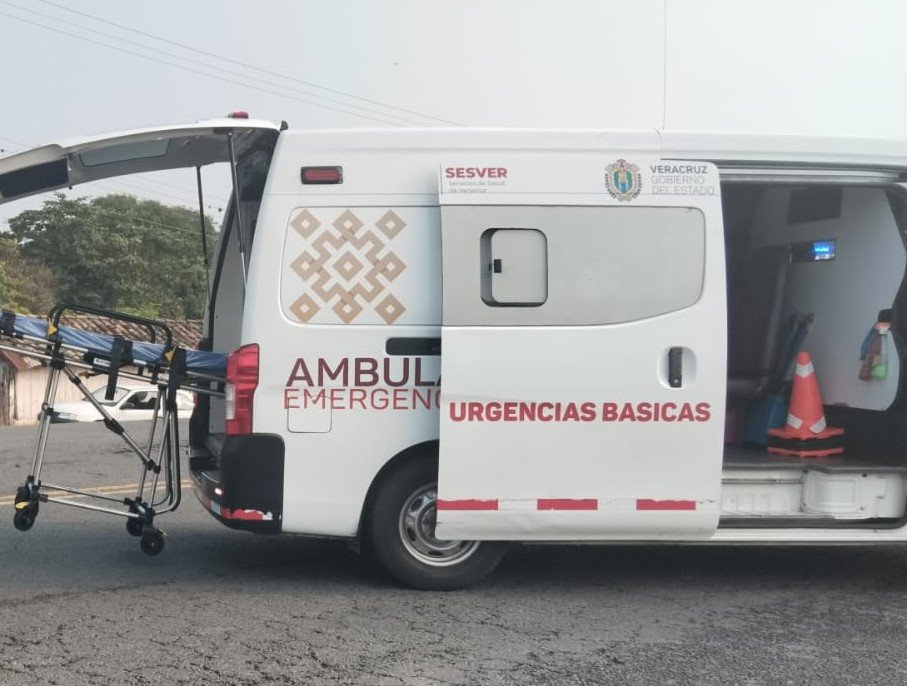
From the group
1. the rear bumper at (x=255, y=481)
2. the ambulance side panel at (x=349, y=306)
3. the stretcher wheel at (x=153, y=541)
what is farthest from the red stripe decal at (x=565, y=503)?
the stretcher wheel at (x=153, y=541)

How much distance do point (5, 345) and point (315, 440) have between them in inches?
74.8

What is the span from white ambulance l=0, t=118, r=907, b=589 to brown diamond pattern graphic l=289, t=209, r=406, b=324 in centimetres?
1

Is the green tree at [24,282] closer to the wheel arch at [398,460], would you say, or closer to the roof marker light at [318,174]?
the roof marker light at [318,174]

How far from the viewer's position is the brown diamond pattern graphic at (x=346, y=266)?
620 centimetres

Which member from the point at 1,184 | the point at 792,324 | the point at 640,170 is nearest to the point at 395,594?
the point at 640,170

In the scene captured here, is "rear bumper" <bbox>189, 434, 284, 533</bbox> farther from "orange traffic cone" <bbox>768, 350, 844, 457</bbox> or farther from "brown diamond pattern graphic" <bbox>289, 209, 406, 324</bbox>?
"orange traffic cone" <bbox>768, 350, 844, 457</bbox>

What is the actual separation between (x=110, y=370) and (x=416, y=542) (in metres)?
1.99

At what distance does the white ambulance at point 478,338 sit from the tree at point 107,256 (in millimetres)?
54644

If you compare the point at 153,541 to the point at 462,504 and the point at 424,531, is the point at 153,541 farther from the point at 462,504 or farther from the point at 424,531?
the point at 462,504

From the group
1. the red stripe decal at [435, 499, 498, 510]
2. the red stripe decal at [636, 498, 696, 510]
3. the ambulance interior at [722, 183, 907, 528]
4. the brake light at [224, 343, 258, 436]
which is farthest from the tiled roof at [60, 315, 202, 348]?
the red stripe decal at [636, 498, 696, 510]

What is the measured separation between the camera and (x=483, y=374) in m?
6.11

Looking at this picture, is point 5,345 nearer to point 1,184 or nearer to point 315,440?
point 1,184

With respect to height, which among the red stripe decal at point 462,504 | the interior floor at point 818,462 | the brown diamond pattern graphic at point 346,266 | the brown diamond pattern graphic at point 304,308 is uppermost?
the brown diamond pattern graphic at point 346,266

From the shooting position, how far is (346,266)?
6.23 m
